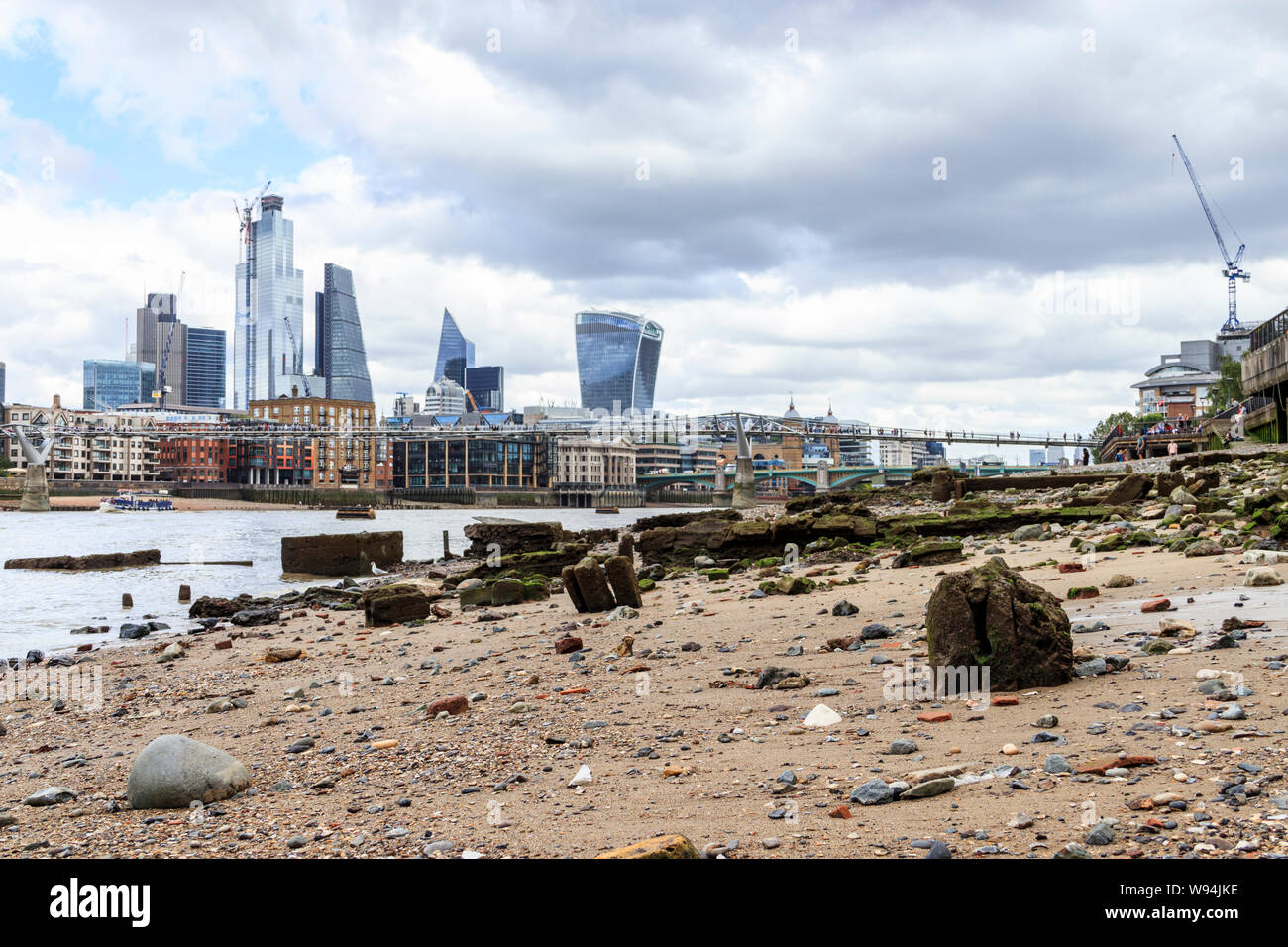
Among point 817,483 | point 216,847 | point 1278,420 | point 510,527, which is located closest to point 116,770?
point 216,847

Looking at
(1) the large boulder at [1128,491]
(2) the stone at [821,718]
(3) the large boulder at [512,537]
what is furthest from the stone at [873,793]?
(3) the large boulder at [512,537]

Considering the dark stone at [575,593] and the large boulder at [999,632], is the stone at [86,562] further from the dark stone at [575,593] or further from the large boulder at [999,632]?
the large boulder at [999,632]

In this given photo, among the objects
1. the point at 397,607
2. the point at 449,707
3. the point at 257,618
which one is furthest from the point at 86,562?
the point at 449,707

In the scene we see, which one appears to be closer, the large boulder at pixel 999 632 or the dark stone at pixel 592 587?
the large boulder at pixel 999 632

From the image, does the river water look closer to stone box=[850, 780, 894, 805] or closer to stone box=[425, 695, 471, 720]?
stone box=[425, 695, 471, 720]

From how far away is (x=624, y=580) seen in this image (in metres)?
16.1

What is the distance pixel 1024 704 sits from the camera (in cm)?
701

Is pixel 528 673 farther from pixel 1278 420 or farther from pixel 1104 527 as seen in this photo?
pixel 1278 420

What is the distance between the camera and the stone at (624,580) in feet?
52.5

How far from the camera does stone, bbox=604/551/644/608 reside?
630 inches

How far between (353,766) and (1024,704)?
5.02 metres

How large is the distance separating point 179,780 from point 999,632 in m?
6.09

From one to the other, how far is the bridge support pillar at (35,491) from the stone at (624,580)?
142024mm

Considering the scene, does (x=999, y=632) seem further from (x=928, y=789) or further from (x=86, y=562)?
(x=86, y=562)
